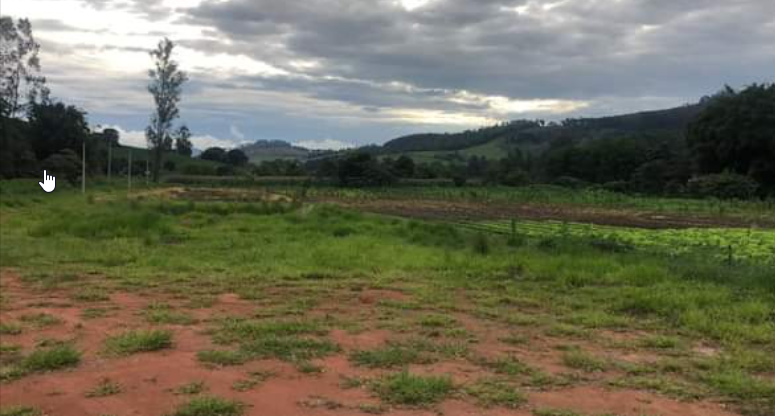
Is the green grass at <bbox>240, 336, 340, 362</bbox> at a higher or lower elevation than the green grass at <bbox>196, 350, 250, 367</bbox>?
higher

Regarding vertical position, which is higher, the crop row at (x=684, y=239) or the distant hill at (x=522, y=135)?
the distant hill at (x=522, y=135)

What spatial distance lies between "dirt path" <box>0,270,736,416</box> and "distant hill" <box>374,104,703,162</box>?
91217mm

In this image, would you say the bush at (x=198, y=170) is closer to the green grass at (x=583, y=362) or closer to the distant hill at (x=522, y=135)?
the distant hill at (x=522, y=135)

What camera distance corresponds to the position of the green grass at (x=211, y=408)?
4566 mm

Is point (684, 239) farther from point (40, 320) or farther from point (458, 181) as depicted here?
point (458, 181)

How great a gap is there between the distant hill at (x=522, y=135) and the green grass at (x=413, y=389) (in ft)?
306

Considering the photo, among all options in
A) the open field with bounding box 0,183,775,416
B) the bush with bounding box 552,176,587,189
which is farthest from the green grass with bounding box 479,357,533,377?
the bush with bounding box 552,176,587,189

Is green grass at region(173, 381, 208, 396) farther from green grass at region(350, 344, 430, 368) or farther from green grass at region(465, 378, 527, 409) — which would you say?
green grass at region(465, 378, 527, 409)

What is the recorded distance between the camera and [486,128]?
13562cm

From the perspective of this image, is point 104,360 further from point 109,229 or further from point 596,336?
point 109,229

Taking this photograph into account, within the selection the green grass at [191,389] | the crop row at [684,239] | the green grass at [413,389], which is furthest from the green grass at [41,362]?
the crop row at [684,239]

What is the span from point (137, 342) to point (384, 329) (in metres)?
2.28

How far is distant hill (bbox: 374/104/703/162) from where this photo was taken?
106 meters

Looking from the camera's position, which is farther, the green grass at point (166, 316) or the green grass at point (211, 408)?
the green grass at point (166, 316)
